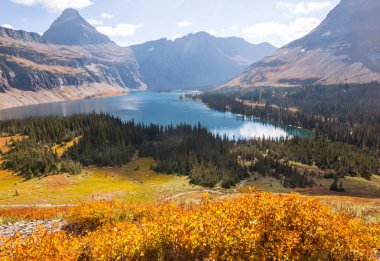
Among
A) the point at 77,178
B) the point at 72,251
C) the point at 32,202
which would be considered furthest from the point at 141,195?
the point at 72,251

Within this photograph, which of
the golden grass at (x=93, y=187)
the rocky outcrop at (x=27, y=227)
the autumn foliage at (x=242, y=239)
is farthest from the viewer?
the golden grass at (x=93, y=187)

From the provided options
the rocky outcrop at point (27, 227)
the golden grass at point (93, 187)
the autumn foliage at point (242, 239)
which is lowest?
the golden grass at point (93, 187)

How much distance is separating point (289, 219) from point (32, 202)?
2056 inches

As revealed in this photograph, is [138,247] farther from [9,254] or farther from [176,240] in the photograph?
[9,254]

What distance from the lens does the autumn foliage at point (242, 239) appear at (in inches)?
454

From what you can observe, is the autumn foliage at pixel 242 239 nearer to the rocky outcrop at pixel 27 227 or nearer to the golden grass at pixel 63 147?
the rocky outcrop at pixel 27 227

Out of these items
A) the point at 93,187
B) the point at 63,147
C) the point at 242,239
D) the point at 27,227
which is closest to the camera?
the point at 242,239

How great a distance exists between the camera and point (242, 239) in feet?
37.1

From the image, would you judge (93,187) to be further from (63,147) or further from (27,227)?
(63,147)

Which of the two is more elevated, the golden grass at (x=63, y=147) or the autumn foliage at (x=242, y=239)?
the autumn foliage at (x=242, y=239)

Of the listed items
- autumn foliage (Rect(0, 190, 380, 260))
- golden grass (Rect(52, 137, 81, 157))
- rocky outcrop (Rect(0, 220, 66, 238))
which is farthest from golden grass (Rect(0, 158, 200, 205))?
autumn foliage (Rect(0, 190, 380, 260))

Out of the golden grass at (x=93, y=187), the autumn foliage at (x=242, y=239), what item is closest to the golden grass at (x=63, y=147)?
the golden grass at (x=93, y=187)

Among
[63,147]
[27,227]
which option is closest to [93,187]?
[27,227]

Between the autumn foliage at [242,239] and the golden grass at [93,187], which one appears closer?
the autumn foliage at [242,239]
